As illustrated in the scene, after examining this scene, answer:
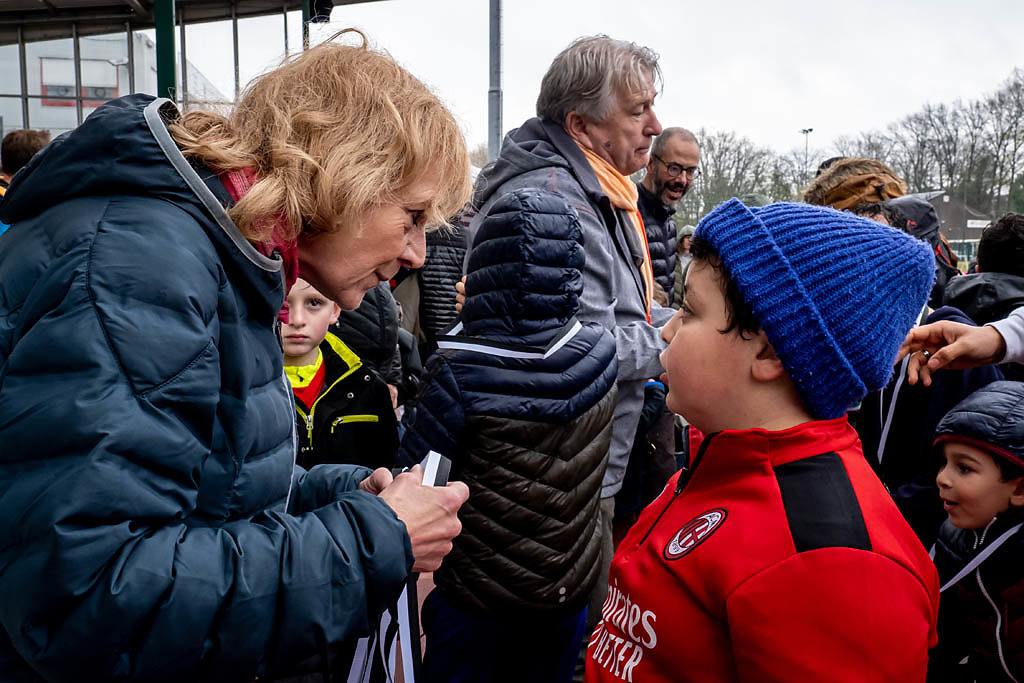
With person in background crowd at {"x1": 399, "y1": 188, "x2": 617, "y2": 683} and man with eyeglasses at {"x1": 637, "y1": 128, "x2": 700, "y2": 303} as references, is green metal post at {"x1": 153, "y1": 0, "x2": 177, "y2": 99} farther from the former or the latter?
person in background crowd at {"x1": 399, "y1": 188, "x2": 617, "y2": 683}

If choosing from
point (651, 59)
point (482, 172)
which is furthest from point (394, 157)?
→ point (651, 59)

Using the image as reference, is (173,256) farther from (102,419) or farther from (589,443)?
(589,443)

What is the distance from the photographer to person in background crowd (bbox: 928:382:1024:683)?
240cm

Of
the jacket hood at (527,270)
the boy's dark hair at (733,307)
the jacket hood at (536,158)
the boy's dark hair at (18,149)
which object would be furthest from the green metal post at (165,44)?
the boy's dark hair at (733,307)

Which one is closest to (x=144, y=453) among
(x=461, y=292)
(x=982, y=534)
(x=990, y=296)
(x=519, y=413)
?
(x=519, y=413)

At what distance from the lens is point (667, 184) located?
511cm

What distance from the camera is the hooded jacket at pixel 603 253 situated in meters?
2.77

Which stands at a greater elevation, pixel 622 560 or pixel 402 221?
pixel 402 221

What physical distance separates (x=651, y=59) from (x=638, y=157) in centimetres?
40

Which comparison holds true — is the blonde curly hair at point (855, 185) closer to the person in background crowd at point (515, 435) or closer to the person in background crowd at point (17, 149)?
the person in background crowd at point (515, 435)

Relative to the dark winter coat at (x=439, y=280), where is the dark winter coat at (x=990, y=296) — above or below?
above

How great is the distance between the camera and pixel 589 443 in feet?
7.84

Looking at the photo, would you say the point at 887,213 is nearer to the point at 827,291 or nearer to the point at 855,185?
the point at 855,185

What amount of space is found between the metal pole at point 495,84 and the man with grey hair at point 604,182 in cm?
504
